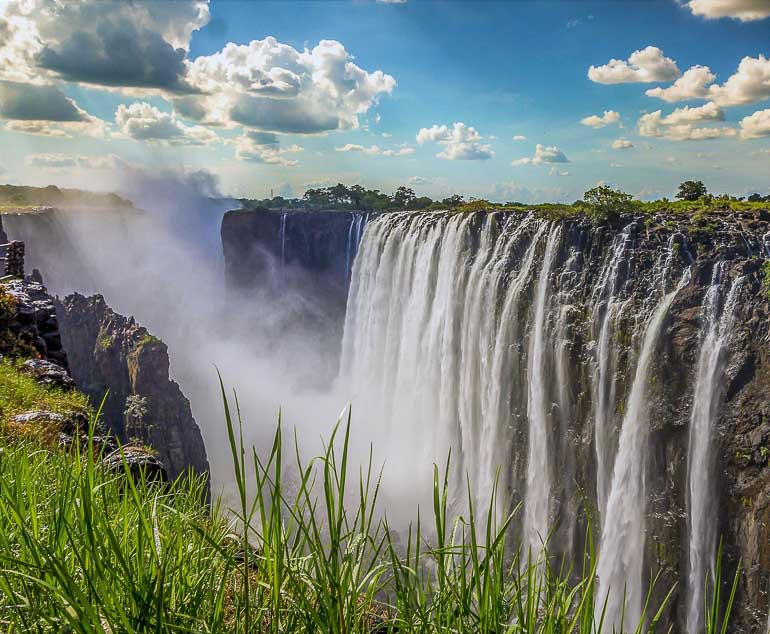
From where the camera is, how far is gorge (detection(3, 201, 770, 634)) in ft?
36.7

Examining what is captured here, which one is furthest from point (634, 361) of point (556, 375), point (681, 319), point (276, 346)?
point (276, 346)

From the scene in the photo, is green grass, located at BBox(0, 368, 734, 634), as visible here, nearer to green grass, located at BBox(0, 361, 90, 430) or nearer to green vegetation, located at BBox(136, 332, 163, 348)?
green grass, located at BBox(0, 361, 90, 430)

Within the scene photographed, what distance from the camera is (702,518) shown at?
37.7ft

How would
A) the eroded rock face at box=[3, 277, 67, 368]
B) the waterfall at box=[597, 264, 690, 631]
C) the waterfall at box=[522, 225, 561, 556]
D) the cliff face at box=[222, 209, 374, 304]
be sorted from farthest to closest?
the cliff face at box=[222, 209, 374, 304]
the waterfall at box=[522, 225, 561, 556]
the waterfall at box=[597, 264, 690, 631]
the eroded rock face at box=[3, 277, 67, 368]

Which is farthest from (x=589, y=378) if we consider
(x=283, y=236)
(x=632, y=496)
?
(x=283, y=236)

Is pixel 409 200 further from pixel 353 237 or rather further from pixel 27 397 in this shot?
pixel 27 397

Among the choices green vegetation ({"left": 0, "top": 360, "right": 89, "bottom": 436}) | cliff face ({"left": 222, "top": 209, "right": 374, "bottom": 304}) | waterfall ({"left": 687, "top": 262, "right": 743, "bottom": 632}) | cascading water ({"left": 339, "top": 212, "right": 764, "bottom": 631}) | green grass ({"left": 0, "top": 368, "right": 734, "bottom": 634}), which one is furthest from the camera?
cliff face ({"left": 222, "top": 209, "right": 374, "bottom": 304})

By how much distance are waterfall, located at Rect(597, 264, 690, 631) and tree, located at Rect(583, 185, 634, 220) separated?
2.17 meters

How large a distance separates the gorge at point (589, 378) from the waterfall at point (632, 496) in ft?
0.13

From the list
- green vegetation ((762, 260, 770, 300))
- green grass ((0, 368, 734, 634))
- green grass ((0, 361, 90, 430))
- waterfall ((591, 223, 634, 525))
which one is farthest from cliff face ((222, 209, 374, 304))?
green grass ((0, 368, 734, 634))

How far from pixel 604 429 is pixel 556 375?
2.05m

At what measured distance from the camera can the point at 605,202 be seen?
14.1 meters

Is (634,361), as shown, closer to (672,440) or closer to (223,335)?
(672,440)

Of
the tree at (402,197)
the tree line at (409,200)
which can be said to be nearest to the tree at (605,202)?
the tree line at (409,200)
